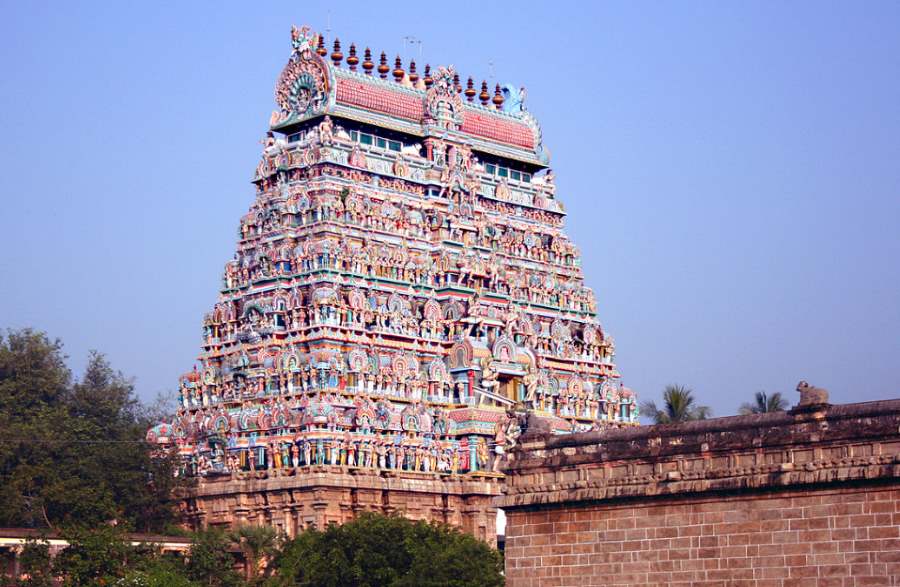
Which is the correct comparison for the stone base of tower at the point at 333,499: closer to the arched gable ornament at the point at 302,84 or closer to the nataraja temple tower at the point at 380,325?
the nataraja temple tower at the point at 380,325

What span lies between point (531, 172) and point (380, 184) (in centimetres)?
1227

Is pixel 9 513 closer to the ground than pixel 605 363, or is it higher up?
closer to the ground

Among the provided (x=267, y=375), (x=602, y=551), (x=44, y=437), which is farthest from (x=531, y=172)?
(x=602, y=551)

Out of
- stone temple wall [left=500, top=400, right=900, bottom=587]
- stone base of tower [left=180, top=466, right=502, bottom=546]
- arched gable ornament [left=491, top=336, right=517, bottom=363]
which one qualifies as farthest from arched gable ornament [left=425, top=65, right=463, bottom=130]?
stone temple wall [left=500, top=400, right=900, bottom=587]

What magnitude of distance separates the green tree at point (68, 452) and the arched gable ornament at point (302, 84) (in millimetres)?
17564

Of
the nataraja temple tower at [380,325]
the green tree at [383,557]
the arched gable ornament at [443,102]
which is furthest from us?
the arched gable ornament at [443,102]

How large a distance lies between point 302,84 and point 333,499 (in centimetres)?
2160

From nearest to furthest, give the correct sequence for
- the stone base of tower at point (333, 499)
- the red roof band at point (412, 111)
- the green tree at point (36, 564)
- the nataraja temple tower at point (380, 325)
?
1. the green tree at point (36, 564)
2. the stone base of tower at point (333, 499)
3. the nataraja temple tower at point (380, 325)
4. the red roof band at point (412, 111)

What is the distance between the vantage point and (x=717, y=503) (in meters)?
43.8

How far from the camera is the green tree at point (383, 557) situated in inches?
2741

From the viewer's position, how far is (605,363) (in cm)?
9831

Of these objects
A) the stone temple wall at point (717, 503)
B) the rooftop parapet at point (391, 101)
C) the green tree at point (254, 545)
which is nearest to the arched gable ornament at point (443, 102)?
the rooftop parapet at point (391, 101)

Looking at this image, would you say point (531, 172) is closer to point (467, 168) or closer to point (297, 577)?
point (467, 168)

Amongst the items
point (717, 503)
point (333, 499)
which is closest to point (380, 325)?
point (333, 499)
